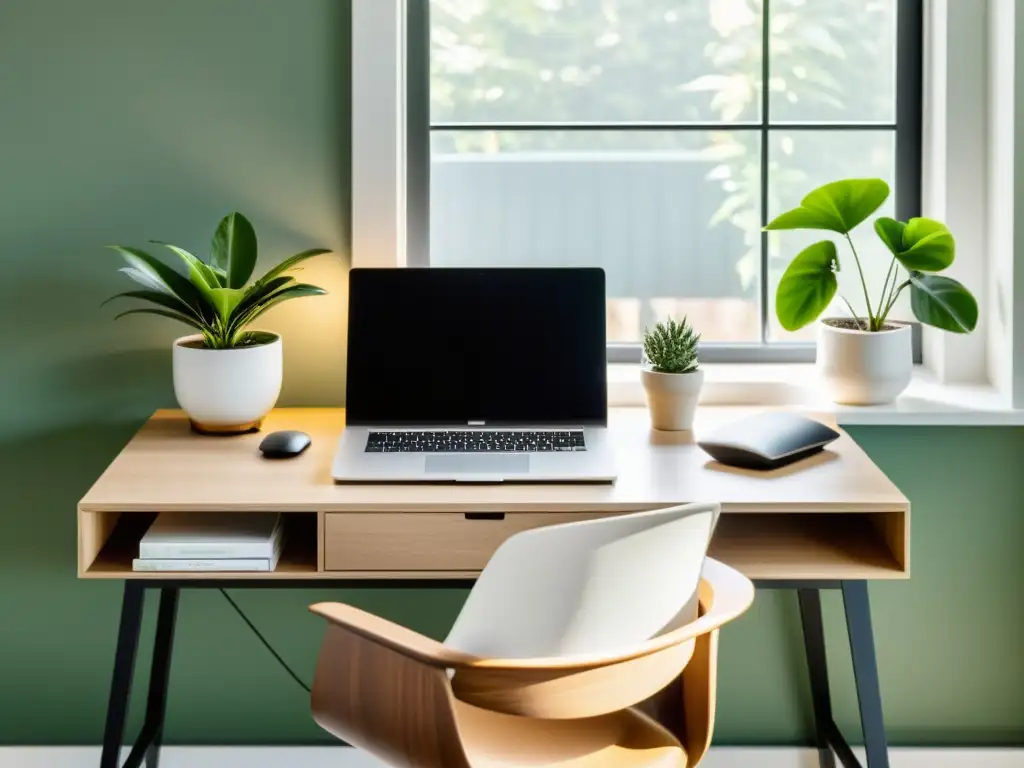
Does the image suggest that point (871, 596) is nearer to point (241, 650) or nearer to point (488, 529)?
point (488, 529)

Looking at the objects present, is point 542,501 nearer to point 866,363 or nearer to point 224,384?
point 224,384

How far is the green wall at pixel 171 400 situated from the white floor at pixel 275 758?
0.03 m

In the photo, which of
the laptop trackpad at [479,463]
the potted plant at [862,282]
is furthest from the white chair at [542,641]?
the potted plant at [862,282]

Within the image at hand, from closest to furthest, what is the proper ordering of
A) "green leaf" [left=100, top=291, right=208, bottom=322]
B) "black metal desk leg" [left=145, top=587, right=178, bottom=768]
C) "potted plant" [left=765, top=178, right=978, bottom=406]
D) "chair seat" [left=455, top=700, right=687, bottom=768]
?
"chair seat" [left=455, top=700, right=687, bottom=768]
"green leaf" [left=100, top=291, right=208, bottom=322]
"potted plant" [left=765, top=178, right=978, bottom=406]
"black metal desk leg" [left=145, top=587, right=178, bottom=768]

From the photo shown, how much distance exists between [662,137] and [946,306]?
0.67m

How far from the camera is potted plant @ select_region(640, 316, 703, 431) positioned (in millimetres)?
2141

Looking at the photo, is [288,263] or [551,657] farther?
[288,263]

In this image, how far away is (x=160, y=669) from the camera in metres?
2.34

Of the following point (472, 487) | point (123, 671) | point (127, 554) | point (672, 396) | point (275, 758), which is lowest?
point (275, 758)

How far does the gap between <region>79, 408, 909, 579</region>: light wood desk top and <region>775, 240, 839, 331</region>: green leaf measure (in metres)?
0.32

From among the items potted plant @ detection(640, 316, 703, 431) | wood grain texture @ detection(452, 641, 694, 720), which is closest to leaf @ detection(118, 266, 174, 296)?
potted plant @ detection(640, 316, 703, 431)

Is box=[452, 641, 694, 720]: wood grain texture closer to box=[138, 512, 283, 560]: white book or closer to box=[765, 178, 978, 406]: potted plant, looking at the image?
box=[138, 512, 283, 560]: white book

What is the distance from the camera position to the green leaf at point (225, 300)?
2094mm

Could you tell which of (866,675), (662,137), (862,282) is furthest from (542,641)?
(662,137)
